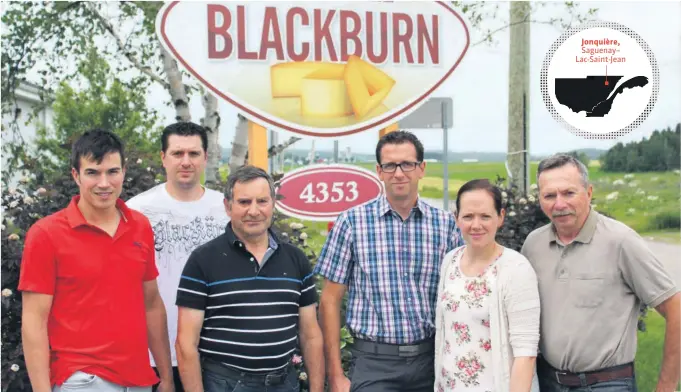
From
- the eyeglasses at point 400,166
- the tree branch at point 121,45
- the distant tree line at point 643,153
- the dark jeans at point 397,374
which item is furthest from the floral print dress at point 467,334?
the distant tree line at point 643,153

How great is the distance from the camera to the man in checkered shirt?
3.04 m

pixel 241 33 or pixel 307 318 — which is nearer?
pixel 307 318

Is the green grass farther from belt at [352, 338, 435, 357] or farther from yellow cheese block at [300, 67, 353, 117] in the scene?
belt at [352, 338, 435, 357]

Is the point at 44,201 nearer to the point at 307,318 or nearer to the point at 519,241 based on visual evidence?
the point at 307,318

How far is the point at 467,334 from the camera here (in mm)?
2752

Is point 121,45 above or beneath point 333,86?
above

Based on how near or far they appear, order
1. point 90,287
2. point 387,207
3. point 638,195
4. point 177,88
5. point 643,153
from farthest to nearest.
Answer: point 638,195
point 643,153
point 177,88
point 387,207
point 90,287

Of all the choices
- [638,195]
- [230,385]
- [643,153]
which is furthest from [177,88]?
[638,195]

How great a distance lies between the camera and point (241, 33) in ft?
14.6

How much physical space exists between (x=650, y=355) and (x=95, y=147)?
6214mm

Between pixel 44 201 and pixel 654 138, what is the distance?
776cm

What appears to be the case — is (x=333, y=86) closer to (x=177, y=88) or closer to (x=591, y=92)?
(x=177, y=88)

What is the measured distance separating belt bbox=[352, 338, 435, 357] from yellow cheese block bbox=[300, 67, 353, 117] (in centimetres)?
203

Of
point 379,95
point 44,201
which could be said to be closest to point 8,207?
point 44,201
